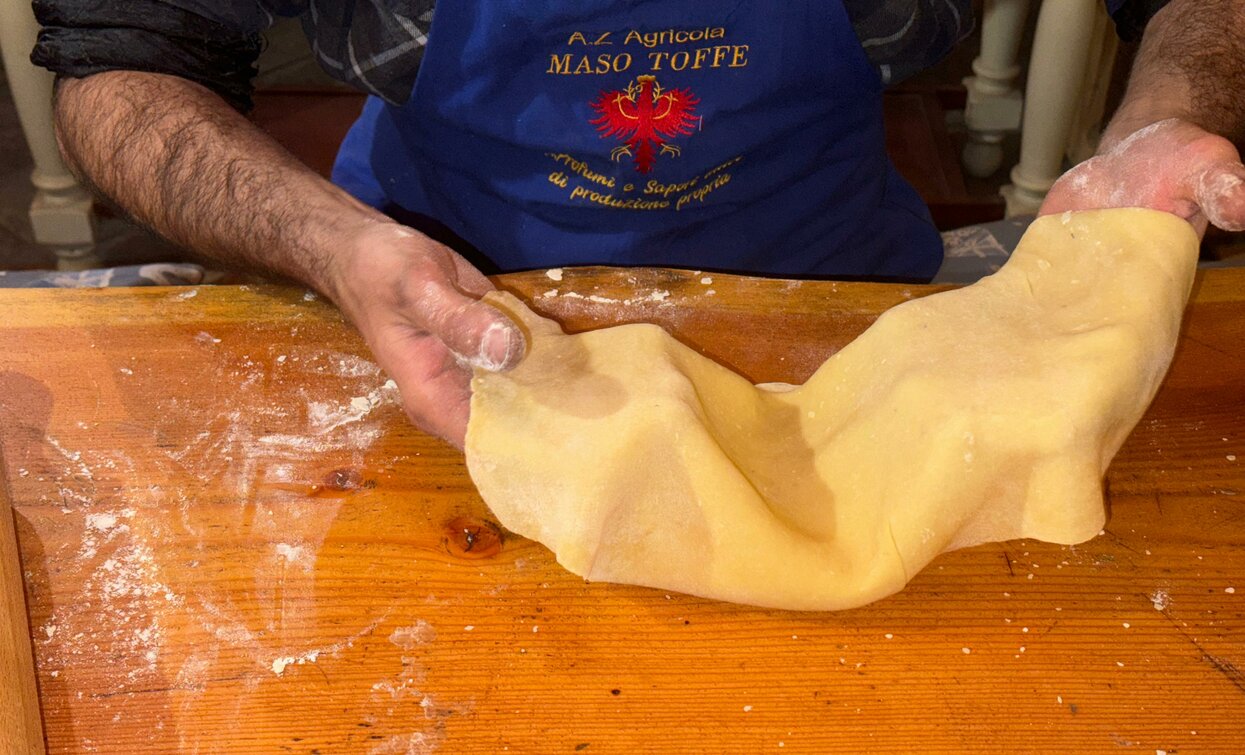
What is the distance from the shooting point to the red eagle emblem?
3.58 ft

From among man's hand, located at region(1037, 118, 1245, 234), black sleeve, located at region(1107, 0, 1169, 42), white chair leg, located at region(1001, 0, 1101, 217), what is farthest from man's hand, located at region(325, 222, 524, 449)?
white chair leg, located at region(1001, 0, 1101, 217)

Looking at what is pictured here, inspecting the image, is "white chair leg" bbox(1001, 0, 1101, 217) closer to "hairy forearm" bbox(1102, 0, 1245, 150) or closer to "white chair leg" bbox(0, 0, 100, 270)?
"hairy forearm" bbox(1102, 0, 1245, 150)

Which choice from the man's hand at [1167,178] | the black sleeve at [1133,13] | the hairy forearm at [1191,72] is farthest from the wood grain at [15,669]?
the black sleeve at [1133,13]

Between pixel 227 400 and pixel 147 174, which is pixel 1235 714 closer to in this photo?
pixel 227 400

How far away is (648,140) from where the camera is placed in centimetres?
112

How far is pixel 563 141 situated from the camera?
111 centimetres

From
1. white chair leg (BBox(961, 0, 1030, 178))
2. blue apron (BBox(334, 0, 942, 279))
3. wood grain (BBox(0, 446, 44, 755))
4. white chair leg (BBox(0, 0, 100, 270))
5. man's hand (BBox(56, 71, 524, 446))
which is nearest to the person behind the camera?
wood grain (BBox(0, 446, 44, 755))

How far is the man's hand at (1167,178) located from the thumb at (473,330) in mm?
531

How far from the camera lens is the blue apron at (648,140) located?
1063mm

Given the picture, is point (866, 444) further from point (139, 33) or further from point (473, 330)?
point (139, 33)

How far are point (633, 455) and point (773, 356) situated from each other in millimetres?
276

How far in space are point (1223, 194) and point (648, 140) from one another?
1.80ft

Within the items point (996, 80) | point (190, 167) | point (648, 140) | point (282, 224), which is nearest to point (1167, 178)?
point (648, 140)

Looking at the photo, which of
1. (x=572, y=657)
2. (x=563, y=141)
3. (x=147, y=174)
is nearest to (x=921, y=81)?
(x=563, y=141)
